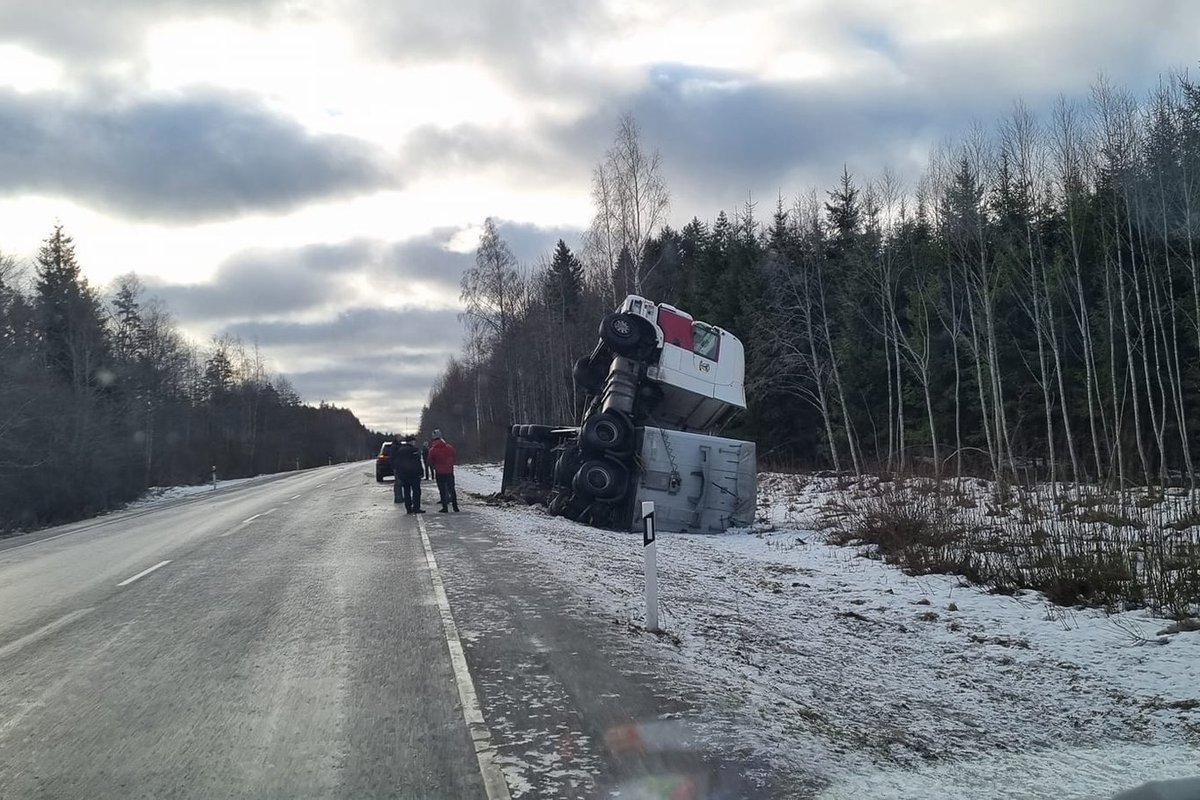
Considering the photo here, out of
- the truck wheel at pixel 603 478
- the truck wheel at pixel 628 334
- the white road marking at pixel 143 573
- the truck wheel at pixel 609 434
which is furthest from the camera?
the truck wheel at pixel 628 334

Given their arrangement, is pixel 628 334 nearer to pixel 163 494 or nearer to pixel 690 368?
pixel 690 368

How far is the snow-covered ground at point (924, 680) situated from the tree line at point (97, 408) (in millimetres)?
27635

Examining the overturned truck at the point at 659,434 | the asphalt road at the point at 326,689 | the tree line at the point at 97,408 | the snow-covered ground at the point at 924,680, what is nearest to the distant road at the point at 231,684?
the asphalt road at the point at 326,689

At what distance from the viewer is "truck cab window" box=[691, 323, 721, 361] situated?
18.0 m

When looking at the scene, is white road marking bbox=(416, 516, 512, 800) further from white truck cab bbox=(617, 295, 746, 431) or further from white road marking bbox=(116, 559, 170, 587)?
white truck cab bbox=(617, 295, 746, 431)

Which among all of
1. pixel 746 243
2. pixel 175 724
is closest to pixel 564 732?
pixel 175 724

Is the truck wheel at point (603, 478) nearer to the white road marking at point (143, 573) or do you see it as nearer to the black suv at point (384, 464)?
the white road marking at point (143, 573)

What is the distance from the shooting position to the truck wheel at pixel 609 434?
650 inches

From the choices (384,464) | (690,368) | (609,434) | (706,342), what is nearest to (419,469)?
(609,434)

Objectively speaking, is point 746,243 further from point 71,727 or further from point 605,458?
point 71,727

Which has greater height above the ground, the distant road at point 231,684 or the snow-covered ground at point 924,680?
the distant road at point 231,684

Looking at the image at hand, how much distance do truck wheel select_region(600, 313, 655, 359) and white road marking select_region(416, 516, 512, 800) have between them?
8.93m

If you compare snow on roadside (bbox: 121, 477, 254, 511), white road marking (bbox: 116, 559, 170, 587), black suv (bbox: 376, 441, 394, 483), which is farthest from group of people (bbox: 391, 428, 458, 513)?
snow on roadside (bbox: 121, 477, 254, 511)

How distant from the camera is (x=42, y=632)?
26.3ft
